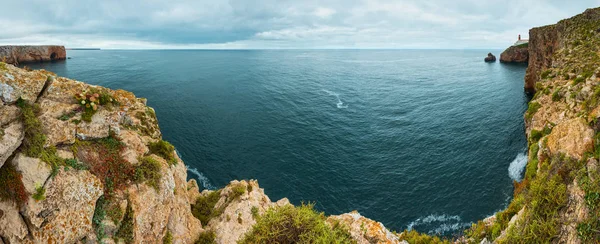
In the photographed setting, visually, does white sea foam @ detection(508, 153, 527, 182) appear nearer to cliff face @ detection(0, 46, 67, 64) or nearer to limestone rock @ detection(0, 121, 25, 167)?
limestone rock @ detection(0, 121, 25, 167)

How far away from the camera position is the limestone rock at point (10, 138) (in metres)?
14.5

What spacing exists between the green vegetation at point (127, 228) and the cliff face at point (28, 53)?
179359 mm

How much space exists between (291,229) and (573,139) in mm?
22386

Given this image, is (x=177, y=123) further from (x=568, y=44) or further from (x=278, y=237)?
(x=568, y=44)

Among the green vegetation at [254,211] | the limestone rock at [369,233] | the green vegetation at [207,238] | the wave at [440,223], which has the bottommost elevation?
the wave at [440,223]

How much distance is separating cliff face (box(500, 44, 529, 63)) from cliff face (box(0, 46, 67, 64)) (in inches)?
10590

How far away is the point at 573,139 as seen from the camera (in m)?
20.1

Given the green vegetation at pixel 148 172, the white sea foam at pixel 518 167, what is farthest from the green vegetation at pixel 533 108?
the green vegetation at pixel 148 172

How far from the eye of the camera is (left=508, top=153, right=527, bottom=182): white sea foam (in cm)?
3913

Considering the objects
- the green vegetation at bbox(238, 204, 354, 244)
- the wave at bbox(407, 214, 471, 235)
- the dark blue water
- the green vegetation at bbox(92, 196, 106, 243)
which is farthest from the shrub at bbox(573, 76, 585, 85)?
the green vegetation at bbox(92, 196, 106, 243)

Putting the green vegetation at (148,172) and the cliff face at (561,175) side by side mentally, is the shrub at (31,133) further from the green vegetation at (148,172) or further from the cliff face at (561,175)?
the cliff face at (561,175)

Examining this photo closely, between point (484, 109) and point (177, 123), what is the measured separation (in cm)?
7593

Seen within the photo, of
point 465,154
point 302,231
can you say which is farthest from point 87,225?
point 465,154

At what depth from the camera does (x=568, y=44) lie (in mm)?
49125
